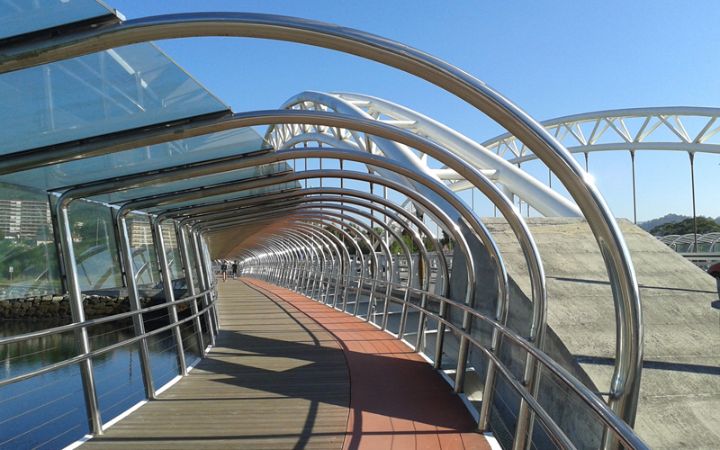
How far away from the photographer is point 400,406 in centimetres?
589

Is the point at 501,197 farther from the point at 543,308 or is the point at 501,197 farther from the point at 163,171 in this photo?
the point at 163,171

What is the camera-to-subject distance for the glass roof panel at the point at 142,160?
226 inches

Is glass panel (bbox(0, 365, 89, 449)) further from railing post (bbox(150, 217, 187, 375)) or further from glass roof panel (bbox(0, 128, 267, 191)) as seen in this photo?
glass roof panel (bbox(0, 128, 267, 191))

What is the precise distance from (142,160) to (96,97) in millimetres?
1846

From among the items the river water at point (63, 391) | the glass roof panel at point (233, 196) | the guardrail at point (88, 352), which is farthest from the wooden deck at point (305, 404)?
the glass roof panel at point (233, 196)

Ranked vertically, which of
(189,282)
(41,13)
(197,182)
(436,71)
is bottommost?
(189,282)

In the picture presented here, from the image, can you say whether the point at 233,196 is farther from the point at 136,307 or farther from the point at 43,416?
the point at 43,416

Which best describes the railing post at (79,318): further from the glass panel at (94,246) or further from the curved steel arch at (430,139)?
the curved steel arch at (430,139)

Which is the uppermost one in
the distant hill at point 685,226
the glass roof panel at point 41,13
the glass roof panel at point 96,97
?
the glass roof panel at point 41,13

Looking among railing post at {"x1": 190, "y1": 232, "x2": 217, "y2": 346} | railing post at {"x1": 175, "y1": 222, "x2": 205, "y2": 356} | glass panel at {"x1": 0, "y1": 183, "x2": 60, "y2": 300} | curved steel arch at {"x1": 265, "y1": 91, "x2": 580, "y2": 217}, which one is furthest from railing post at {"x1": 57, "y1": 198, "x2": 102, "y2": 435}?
curved steel arch at {"x1": 265, "y1": 91, "x2": 580, "y2": 217}

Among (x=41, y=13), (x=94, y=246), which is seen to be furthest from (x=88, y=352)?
(x=94, y=246)

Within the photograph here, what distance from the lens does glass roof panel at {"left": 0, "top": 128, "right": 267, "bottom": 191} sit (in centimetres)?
575

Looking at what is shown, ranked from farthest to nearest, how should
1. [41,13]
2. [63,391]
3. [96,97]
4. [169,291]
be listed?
[63,391] → [169,291] → [96,97] → [41,13]

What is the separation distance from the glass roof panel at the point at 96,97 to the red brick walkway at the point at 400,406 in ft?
8.87
